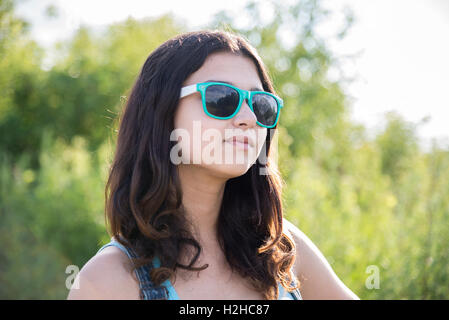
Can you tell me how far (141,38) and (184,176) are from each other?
557 inches

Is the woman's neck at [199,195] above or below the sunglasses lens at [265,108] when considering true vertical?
below

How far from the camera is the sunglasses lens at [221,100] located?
1.66m

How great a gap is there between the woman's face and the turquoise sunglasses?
0.02m

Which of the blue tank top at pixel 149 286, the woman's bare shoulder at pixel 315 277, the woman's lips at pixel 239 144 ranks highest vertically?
the woman's lips at pixel 239 144

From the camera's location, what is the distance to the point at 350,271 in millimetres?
3475

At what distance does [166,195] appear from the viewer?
1694 millimetres

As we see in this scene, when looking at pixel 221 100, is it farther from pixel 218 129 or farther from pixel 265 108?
pixel 265 108

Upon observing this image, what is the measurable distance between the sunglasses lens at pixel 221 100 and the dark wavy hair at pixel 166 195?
14 cm

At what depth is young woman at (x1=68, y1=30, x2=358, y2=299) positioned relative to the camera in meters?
1.61

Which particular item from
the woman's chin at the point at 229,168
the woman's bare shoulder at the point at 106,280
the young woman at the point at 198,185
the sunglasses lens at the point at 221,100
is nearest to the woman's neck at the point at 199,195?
the young woman at the point at 198,185

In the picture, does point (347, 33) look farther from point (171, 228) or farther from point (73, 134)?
point (171, 228)

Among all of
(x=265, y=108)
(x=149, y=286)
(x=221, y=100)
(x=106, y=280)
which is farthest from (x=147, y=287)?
(x=265, y=108)

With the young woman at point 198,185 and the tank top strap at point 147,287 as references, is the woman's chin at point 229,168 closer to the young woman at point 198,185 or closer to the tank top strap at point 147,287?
the young woman at point 198,185

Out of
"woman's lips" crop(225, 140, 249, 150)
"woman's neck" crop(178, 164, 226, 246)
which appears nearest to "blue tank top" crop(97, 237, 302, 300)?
"woman's neck" crop(178, 164, 226, 246)
